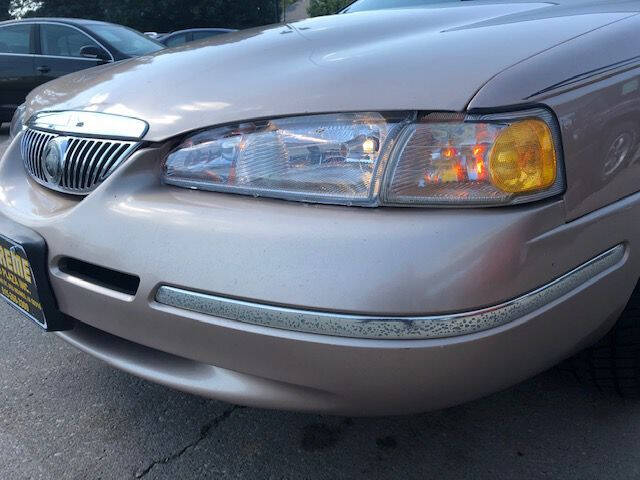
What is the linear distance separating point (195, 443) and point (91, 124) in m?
1.00

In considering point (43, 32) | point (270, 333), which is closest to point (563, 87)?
point (270, 333)

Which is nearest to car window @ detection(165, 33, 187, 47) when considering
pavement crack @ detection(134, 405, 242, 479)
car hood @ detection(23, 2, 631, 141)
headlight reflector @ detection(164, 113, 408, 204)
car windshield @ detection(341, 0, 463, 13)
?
car windshield @ detection(341, 0, 463, 13)

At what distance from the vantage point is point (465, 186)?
1329 mm

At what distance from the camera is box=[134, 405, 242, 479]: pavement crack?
1832 millimetres

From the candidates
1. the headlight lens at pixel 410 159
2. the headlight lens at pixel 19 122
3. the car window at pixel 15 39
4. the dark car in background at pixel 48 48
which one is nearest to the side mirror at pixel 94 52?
the dark car in background at pixel 48 48

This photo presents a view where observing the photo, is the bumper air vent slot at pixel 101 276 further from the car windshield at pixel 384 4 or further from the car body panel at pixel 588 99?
the car windshield at pixel 384 4

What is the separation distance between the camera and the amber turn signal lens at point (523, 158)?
51.9 inches

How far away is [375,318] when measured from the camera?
1.25 meters

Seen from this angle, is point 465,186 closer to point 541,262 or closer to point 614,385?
point 541,262

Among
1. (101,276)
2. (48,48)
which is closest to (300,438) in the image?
(101,276)

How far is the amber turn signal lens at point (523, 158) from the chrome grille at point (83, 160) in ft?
2.89

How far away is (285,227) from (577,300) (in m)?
0.69

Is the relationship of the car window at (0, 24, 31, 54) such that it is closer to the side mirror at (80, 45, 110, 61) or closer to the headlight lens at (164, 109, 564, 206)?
the side mirror at (80, 45, 110, 61)

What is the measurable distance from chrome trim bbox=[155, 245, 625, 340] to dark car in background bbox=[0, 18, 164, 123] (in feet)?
19.4
